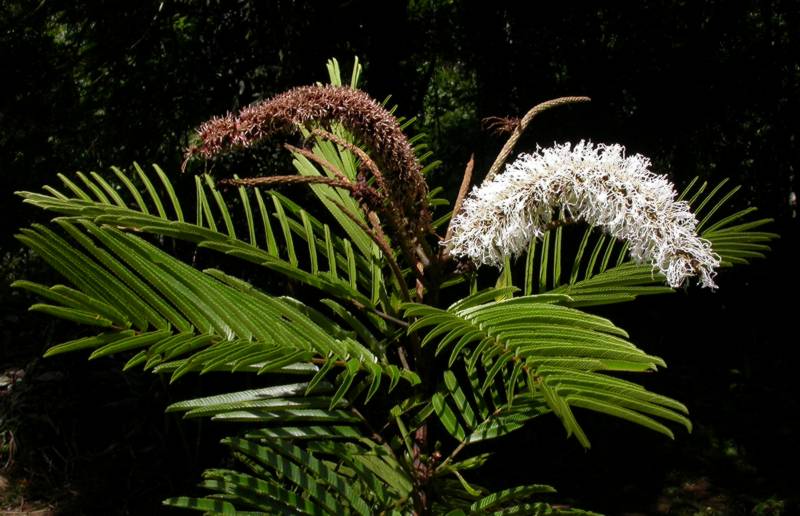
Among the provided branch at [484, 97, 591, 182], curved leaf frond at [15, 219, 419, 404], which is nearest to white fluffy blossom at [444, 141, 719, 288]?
branch at [484, 97, 591, 182]

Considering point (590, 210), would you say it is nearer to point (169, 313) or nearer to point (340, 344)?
point (340, 344)

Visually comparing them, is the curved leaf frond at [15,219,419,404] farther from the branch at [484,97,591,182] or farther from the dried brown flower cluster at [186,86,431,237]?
the branch at [484,97,591,182]

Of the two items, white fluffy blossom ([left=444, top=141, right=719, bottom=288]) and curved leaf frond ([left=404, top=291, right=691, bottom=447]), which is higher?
white fluffy blossom ([left=444, top=141, right=719, bottom=288])

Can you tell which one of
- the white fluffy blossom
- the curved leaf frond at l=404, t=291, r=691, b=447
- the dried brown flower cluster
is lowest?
the curved leaf frond at l=404, t=291, r=691, b=447

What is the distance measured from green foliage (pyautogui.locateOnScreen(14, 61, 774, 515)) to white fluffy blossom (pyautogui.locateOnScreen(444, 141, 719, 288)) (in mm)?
73

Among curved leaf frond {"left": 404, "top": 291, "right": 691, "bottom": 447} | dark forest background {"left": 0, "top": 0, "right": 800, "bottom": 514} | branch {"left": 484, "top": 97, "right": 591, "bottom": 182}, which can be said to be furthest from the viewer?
dark forest background {"left": 0, "top": 0, "right": 800, "bottom": 514}

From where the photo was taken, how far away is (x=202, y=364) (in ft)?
Result: 2.99

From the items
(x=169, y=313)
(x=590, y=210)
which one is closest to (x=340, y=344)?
(x=169, y=313)

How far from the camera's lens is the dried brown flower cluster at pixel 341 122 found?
1068 millimetres

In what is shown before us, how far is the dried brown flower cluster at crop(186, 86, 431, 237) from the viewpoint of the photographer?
3.51ft

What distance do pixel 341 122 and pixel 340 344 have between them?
0.30 m

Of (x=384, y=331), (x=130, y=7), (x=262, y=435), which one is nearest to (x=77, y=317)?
(x=262, y=435)

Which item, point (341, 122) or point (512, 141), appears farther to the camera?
point (512, 141)

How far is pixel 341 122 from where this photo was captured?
3.57 feet
